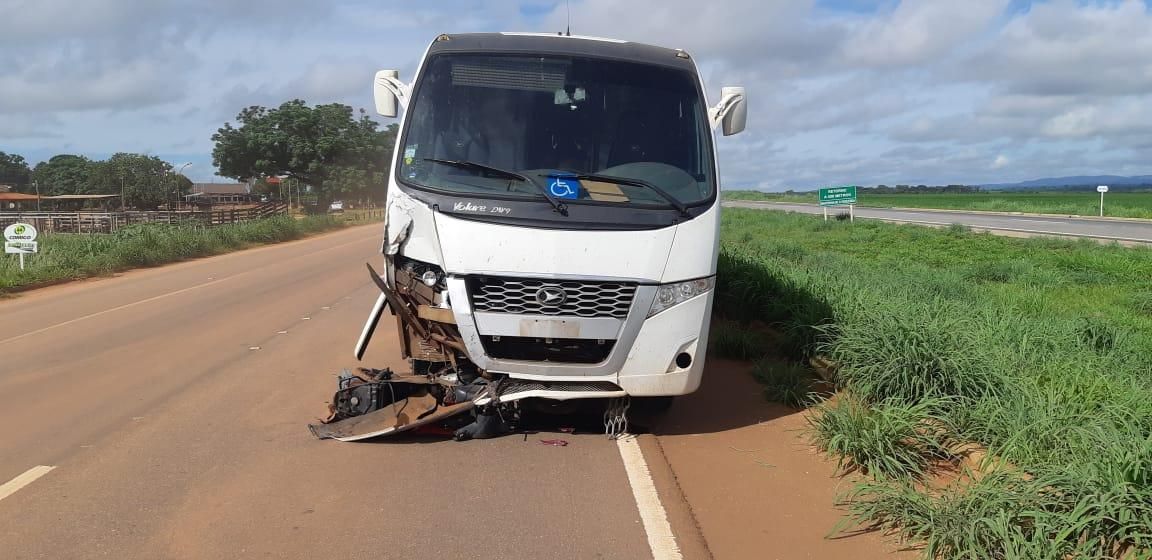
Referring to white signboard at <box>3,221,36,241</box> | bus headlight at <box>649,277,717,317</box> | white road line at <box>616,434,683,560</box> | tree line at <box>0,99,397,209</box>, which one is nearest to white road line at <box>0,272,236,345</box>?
white signboard at <box>3,221,36,241</box>

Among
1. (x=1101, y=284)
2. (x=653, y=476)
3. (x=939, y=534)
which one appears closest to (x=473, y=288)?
(x=653, y=476)

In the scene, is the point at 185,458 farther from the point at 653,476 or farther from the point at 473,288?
the point at 653,476

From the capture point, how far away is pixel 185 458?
5.48 meters

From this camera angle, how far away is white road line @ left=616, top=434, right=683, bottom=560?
419cm

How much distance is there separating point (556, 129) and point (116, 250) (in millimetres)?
18385

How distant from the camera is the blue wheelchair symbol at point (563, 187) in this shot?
218 inches

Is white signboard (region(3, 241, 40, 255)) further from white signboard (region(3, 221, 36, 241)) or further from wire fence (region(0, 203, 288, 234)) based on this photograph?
wire fence (region(0, 203, 288, 234))

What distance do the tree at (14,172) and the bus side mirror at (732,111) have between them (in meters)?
92.4

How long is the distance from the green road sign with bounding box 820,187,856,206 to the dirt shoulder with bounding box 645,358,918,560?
115 ft

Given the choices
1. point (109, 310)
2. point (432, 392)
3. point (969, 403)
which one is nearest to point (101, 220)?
point (109, 310)

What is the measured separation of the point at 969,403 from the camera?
5711 mm

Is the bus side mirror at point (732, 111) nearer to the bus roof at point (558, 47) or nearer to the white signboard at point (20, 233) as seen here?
the bus roof at point (558, 47)

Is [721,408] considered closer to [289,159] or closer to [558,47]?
[558,47]

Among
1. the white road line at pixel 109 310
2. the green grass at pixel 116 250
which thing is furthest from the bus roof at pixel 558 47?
the green grass at pixel 116 250
